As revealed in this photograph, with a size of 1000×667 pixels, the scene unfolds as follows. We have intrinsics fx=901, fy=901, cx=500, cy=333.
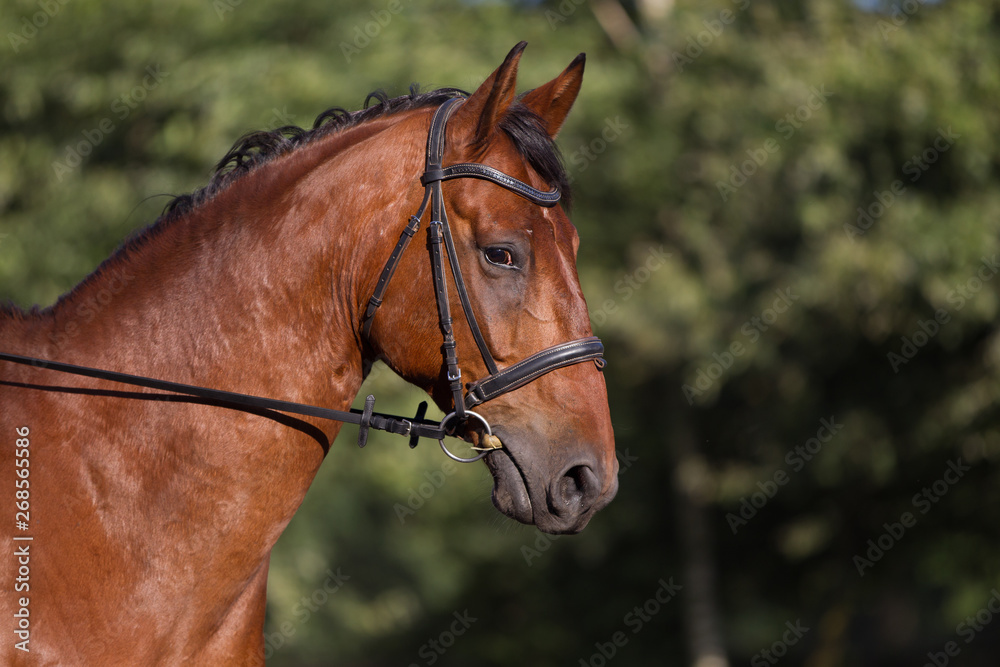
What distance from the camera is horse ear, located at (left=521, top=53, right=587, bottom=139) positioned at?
2.72 metres

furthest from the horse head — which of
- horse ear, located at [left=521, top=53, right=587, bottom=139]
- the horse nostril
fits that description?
horse ear, located at [left=521, top=53, right=587, bottom=139]

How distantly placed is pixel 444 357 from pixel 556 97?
947 mm

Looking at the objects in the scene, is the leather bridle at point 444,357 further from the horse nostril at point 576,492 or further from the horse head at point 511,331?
the horse nostril at point 576,492

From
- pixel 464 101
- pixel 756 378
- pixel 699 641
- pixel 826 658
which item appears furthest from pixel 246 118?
pixel 826 658

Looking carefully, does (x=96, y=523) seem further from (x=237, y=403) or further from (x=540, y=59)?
(x=540, y=59)

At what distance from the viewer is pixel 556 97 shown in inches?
110

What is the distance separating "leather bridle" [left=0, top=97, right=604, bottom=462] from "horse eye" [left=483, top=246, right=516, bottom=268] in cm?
9

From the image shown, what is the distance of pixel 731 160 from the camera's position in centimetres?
986

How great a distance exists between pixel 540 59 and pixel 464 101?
7.12m

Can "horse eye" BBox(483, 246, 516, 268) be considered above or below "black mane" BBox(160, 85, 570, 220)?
below

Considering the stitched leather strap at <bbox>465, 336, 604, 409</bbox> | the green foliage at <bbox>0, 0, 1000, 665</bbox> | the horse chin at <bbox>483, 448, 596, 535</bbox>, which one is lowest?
the green foliage at <bbox>0, 0, 1000, 665</bbox>

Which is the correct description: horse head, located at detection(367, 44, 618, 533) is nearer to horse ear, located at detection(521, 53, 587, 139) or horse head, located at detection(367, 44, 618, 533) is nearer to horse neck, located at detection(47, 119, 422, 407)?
horse neck, located at detection(47, 119, 422, 407)

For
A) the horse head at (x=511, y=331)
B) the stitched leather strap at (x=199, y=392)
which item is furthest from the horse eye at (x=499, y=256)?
the stitched leather strap at (x=199, y=392)

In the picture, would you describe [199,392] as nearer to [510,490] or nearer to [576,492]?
[510,490]
